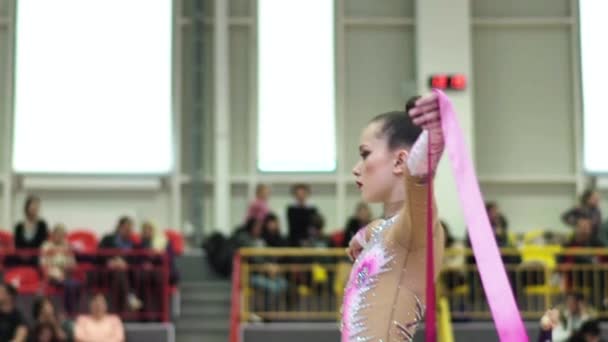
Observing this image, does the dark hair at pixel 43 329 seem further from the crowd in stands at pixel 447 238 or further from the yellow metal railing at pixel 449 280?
the crowd in stands at pixel 447 238

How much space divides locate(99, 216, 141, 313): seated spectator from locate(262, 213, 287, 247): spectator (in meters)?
Result: 1.39

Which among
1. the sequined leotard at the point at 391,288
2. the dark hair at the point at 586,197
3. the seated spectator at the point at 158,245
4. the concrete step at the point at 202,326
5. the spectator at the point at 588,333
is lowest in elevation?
the concrete step at the point at 202,326

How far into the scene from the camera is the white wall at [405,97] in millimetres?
14867

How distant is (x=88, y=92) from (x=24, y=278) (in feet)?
9.67

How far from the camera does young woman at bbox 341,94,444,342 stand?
9.56 feet

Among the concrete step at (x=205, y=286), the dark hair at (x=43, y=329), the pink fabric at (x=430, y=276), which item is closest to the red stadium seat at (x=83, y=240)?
the concrete step at (x=205, y=286)

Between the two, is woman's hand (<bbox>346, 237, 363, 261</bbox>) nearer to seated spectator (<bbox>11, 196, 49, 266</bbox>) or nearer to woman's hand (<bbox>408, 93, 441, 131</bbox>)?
woman's hand (<bbox>408, 93, 441, 131</bbox>)

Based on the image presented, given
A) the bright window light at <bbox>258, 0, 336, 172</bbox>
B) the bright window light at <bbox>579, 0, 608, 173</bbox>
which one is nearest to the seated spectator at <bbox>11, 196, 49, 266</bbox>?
the bright window light at <bbox>258, 0, 336, 172</bbox>

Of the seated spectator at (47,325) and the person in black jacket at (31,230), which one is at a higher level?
the person in black jacket at (31,230)

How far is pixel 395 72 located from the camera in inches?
593

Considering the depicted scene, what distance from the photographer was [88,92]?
14547 mm

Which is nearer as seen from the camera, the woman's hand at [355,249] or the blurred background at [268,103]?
the woman's hand at [355,249]

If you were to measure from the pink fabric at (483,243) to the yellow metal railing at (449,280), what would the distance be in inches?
380

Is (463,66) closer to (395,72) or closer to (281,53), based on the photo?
(395,72)
